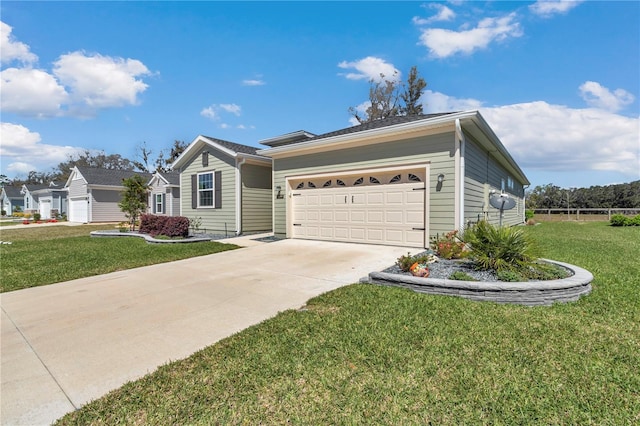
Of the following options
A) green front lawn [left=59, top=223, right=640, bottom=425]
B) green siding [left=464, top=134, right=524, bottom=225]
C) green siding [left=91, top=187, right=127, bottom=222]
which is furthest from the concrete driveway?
green siding [left=91, top=187, right=127, bottom=222]

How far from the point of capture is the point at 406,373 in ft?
7.68

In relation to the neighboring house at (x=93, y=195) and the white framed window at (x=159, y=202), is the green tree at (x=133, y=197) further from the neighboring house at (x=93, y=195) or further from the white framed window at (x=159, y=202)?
the neighboring house at (x=93, y=195)

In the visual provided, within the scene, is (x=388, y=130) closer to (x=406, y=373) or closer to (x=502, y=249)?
(x=502, y=249)

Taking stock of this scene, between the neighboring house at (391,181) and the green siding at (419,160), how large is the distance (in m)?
0.02

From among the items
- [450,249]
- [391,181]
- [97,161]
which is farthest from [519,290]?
[97,161]

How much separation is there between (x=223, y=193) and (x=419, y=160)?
7912mm

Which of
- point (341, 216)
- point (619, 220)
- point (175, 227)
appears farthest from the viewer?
point (619, 220)

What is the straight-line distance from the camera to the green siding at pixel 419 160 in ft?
24.5

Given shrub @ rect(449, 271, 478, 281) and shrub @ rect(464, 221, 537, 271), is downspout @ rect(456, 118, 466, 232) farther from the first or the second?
shrub @ rect(449, 271, 478, 281)

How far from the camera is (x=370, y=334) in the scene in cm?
300

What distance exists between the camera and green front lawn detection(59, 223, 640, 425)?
1937mm

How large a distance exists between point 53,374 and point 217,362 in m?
1.30

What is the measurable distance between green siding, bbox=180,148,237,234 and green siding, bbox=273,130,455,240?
3.65m

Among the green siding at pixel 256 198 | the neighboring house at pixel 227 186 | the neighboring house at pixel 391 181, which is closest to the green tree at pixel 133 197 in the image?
the neighboring house at pixel 227 186
